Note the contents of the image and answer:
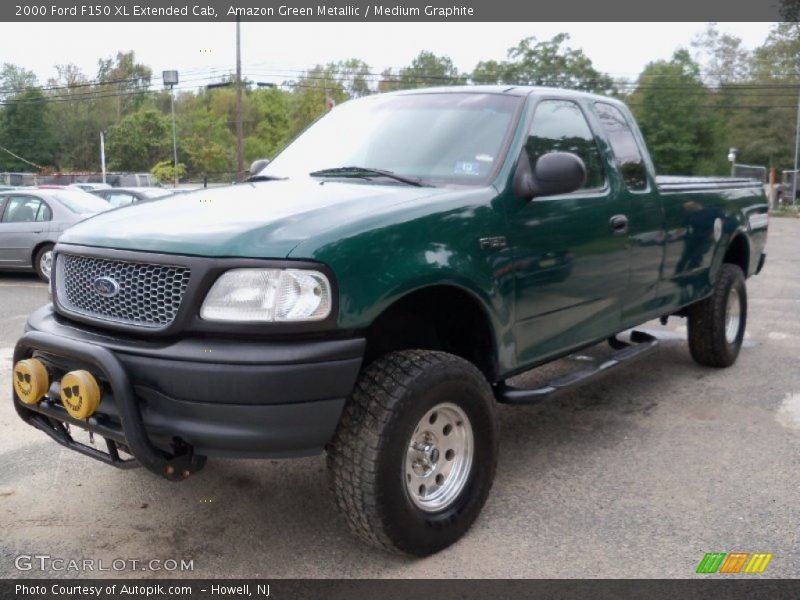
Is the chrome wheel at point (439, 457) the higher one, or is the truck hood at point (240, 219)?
the truck hood at point (240, 219)

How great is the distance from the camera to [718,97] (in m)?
75.4

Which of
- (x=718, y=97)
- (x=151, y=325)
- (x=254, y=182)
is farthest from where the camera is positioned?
(x=718, y=97)

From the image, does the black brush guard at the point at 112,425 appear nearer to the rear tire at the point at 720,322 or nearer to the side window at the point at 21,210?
the rear tire at the point at 720,322

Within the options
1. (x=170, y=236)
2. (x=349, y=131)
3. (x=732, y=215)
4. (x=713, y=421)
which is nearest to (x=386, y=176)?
(x=349, y=131)

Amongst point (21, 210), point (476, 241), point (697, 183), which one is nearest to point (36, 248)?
point (21, 210)

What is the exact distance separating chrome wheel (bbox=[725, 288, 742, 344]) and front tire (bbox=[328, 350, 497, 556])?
11.9ft

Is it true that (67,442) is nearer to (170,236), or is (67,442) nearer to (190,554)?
(190,554)

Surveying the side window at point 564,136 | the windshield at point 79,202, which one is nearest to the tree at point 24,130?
the windshield at point 79,202

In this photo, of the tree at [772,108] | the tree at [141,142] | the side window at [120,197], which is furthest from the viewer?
the tree at [772,108]

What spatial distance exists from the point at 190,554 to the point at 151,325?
41.4 inches

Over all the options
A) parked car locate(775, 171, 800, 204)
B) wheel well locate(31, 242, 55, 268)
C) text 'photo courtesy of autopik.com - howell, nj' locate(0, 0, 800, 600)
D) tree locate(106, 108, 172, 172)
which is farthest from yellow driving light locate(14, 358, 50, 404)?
tree locate(106, 108, 172, 172)

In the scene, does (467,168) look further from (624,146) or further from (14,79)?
(14,79)

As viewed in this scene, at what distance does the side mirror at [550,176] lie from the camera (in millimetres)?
3693

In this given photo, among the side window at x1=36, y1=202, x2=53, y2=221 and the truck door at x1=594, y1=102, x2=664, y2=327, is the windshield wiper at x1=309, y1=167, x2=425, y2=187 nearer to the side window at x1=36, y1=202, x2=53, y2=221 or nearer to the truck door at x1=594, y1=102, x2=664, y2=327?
the truck door at x1=594, y1=102, x2=664, y2=327
